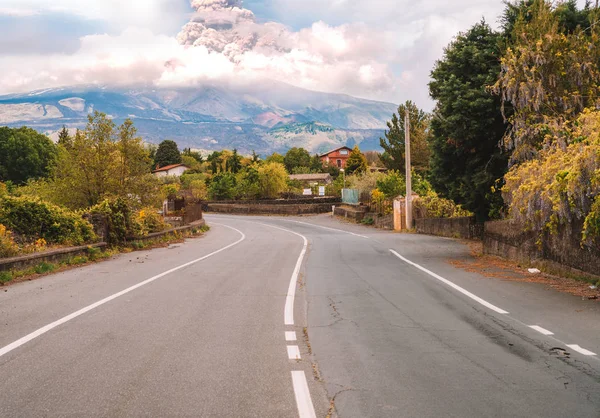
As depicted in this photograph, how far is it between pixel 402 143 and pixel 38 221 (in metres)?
60.4

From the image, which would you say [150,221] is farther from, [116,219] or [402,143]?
[402,143]

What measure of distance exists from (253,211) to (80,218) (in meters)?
50.6

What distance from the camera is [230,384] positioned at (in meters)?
5.52

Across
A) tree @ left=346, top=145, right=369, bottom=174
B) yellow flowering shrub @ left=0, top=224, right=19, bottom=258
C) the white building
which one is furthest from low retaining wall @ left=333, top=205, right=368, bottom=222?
the white building

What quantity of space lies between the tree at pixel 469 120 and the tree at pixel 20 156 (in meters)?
86.0

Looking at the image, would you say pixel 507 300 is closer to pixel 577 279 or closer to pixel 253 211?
pixel 577 279

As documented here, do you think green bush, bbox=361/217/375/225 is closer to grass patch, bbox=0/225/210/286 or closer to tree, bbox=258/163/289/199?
grass patch, bbox=0/225/210/286

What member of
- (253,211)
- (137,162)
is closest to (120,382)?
(137,162)

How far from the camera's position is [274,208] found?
68.9 metres

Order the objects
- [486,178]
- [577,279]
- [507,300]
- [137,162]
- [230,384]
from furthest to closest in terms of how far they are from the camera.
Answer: [137,162] < [486,178] < [577,279] < [507,300] < [230,384]

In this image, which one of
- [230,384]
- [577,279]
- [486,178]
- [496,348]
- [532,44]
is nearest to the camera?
[230,384]

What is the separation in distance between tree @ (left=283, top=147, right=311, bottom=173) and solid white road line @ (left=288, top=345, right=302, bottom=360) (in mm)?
135391

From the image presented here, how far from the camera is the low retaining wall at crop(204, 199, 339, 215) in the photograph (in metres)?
66.9

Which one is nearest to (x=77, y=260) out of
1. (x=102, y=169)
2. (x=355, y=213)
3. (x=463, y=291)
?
(x=463, y=291)
